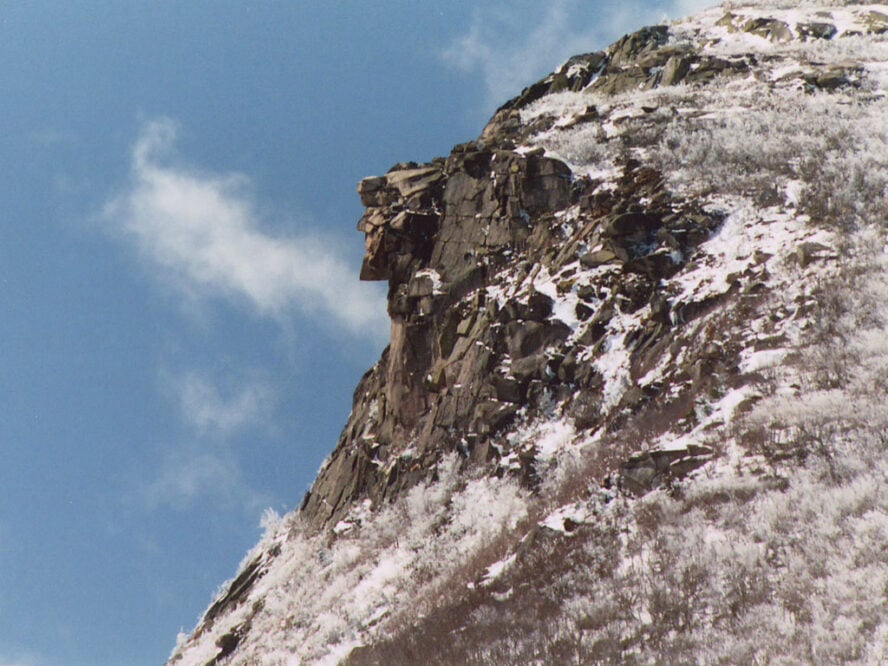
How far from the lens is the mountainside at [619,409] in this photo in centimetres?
911

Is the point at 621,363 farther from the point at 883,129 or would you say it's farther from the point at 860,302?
the point at 883,129

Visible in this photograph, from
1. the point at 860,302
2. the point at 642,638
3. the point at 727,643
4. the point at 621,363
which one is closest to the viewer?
the point at 727,643

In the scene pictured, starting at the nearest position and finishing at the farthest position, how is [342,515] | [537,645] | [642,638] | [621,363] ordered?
[642,638]
[537,645]
[621,363]
[342,515]

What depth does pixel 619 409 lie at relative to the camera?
15.4 m

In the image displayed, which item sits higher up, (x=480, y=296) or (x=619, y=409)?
(x=480, y=296)

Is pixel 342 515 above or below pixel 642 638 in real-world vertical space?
above

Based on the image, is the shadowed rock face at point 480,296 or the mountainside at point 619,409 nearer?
the mountainside at point 619,409

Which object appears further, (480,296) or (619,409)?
(480,296)

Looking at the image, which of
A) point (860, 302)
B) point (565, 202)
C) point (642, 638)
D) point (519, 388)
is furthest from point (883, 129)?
point (642, 638)

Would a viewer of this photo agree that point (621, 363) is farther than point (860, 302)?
Yes

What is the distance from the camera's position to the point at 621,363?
55.3 feet

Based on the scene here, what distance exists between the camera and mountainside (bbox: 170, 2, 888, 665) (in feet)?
29.9

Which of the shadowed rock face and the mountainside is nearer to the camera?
the mountainside

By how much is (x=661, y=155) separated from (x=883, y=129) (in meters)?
6.82
